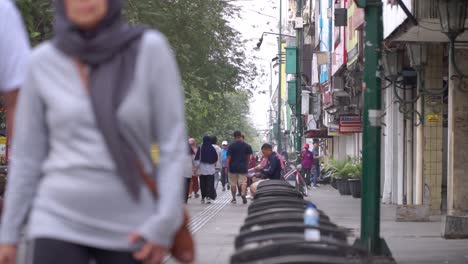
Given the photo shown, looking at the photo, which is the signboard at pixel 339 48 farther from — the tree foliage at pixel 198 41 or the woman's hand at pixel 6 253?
the woman's hand at pixel 6 253

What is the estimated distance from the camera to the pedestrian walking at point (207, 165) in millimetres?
28062

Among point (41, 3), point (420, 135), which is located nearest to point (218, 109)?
point (420, 135)

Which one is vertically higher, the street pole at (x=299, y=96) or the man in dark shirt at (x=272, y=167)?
the street pole at (x=299, y=96)

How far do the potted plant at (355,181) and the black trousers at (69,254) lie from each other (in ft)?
95.2

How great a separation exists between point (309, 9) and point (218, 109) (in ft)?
91.0

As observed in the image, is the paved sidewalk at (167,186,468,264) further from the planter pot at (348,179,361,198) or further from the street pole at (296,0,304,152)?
the street pole at (296,0,304,152)

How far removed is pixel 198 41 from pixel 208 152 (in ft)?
9.01

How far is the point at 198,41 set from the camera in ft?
94.6

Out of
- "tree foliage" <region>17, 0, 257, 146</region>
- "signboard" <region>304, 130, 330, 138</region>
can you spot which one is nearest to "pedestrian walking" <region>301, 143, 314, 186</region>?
"tree foliage" <region>17, 0, 257, 146</region>

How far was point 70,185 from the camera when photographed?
4141 mm

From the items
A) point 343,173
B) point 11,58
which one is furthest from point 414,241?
point 343,173

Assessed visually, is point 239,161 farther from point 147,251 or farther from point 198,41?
point 147,251

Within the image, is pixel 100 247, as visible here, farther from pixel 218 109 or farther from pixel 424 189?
pixel 218 109

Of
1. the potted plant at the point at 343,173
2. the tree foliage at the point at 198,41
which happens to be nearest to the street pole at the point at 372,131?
the tree foliage at the point at 198,41
